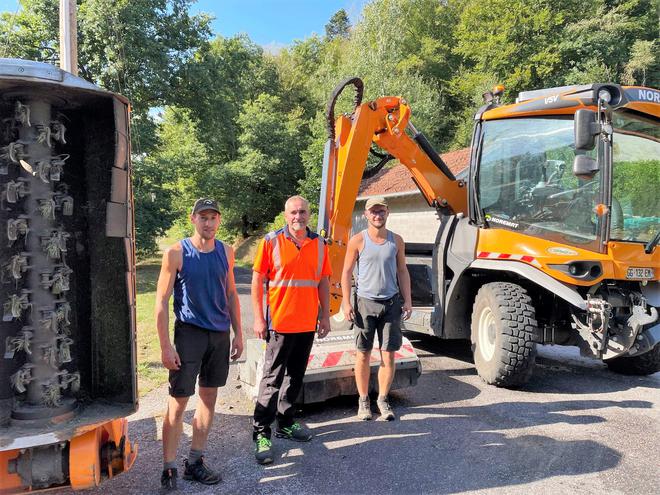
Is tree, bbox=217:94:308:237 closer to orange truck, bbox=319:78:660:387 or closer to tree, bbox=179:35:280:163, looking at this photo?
tree, bbox=179:35:280:163

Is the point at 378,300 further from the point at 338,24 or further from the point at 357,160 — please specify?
the point at 338,24

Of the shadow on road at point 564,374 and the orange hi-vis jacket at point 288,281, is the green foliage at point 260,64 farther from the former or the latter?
the orange hi-vis jacket at point 288,281

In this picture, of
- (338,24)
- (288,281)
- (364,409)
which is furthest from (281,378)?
(338,24)

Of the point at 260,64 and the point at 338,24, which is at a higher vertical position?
the point at 338,24

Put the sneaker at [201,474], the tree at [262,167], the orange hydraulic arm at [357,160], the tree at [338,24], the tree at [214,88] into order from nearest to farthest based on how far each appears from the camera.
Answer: the sneaker at [201,474], the orange hydraulic arm at [357,160], the tree at [214,88], the tree at [262,167], the tree at [338,24]

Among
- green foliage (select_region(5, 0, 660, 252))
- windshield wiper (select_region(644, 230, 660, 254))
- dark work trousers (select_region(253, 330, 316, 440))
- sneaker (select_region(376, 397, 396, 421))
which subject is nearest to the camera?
dark work trousers (select_region(253, 330, 316, 440))

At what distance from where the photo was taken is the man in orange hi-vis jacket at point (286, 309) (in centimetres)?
376

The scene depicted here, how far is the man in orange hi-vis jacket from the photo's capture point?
376 centimetres

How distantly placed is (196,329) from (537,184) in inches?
156

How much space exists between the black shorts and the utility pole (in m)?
4.54

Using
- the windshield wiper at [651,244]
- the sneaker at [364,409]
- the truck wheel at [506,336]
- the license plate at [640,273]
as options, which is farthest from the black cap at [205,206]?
the windshield wiper at [651,244]

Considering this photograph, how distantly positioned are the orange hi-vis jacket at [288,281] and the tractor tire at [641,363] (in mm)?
4120

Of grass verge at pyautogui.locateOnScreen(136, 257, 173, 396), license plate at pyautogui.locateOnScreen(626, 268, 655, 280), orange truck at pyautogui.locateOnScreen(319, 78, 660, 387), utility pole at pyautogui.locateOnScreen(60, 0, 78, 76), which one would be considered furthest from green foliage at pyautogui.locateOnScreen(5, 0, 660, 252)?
license plate at pyautogui.locateOnScreen(626, 268, 655, 280)

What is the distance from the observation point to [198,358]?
10.6ft
